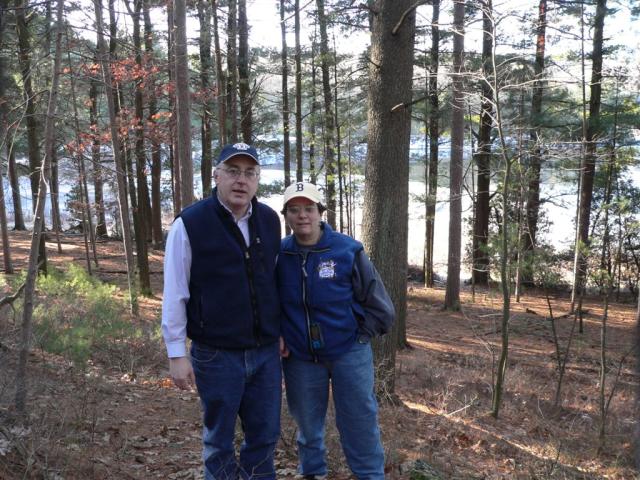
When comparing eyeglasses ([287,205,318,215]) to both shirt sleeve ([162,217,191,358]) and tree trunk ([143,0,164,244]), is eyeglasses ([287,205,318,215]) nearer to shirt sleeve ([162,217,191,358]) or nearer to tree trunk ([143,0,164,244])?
shirt sleeve ([162,217,191,358])

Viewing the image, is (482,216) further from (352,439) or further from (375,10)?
(352,439)

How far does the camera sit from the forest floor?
3.78 m

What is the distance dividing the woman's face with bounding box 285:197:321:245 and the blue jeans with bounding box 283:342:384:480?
700 millimetres

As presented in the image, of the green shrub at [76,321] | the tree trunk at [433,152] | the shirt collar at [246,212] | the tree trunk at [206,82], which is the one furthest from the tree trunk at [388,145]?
the tree trunk at [433,152]

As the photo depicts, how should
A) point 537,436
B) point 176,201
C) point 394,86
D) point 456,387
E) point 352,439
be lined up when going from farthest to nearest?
1. point 176,201
2. point 456,387
3. point 537,436
4. point 394,86
5. point 352,439

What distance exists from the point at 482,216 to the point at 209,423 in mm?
18668

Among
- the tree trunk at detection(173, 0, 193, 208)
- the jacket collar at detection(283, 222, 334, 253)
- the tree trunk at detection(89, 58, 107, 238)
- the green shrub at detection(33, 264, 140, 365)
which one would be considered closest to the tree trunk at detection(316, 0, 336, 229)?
the tree trunk at detection(89, 58, 107, 238)

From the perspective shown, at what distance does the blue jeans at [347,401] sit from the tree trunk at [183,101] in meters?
7.50

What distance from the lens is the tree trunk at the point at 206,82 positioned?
51.6 feet

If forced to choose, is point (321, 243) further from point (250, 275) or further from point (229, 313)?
point (229, 313)

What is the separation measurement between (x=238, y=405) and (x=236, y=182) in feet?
4.09

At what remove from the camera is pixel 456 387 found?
8086 mm

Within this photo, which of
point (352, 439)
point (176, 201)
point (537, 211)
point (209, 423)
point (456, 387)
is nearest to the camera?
point (209, 423)

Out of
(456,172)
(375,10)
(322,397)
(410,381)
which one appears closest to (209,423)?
(322,397)
